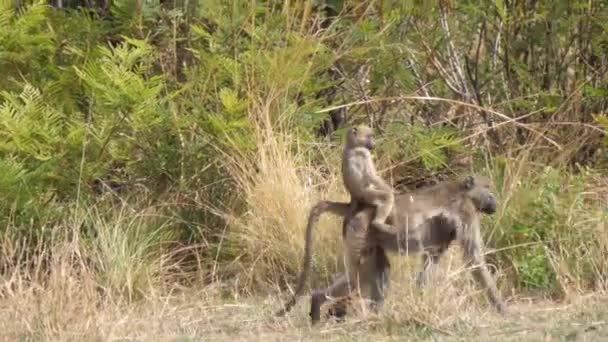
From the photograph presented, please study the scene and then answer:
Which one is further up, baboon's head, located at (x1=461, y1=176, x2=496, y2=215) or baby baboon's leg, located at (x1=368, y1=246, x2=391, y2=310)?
baboon's head, located at (x1=461, y1=176, x2=496, y2=215)

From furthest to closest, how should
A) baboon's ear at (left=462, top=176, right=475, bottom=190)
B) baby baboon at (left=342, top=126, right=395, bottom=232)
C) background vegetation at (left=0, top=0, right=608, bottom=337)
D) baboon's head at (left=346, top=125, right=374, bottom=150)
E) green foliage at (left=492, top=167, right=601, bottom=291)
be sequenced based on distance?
background vegetation at (left=0, top=0, right=608, bottom=337) → green foliage at (left=492, top=167, right=601, bottom=291) → baboon's ear at (left=462, top=176, right=475, bottom=190) → baboon's head at (left=346, top=125, right=374, bottom=150) → baby baboon at (left=342, top=126, right=395, bottom=232)

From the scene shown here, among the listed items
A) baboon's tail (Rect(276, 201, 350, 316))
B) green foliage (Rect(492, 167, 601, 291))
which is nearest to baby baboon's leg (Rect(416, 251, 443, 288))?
baboon's tail (Rect(276, 201, 350, 316))

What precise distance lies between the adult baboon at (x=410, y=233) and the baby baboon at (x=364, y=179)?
54 mm

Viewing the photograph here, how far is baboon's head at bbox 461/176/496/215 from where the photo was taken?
937 cm

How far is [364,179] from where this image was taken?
9.00 meters

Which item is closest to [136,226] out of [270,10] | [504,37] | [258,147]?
[258,147]

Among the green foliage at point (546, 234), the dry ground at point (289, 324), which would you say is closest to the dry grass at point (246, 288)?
the dry ground at point (289, 324)

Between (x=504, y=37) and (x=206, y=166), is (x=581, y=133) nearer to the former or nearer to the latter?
(x=504, y=37)

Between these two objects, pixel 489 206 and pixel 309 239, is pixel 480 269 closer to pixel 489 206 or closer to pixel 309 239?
pixel 489 206

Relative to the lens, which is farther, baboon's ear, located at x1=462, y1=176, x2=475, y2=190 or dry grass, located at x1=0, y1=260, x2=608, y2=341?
baboon's ear, located at x1=462, y1=176, x2=475, y2=190

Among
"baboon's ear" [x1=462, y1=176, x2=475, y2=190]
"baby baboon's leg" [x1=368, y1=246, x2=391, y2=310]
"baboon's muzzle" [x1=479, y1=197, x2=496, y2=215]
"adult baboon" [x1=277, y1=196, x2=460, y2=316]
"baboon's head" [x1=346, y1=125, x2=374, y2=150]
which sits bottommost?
"baby baboon's leg" [x1=368, y1=246, x2=391, y2=310]

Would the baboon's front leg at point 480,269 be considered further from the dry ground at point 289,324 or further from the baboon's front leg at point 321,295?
the baboon's front leg at point 321,295

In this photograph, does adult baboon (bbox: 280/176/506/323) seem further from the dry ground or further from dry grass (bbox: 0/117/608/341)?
the dry ground

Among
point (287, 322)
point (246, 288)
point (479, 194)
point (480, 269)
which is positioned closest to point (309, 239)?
point (287, 322)
